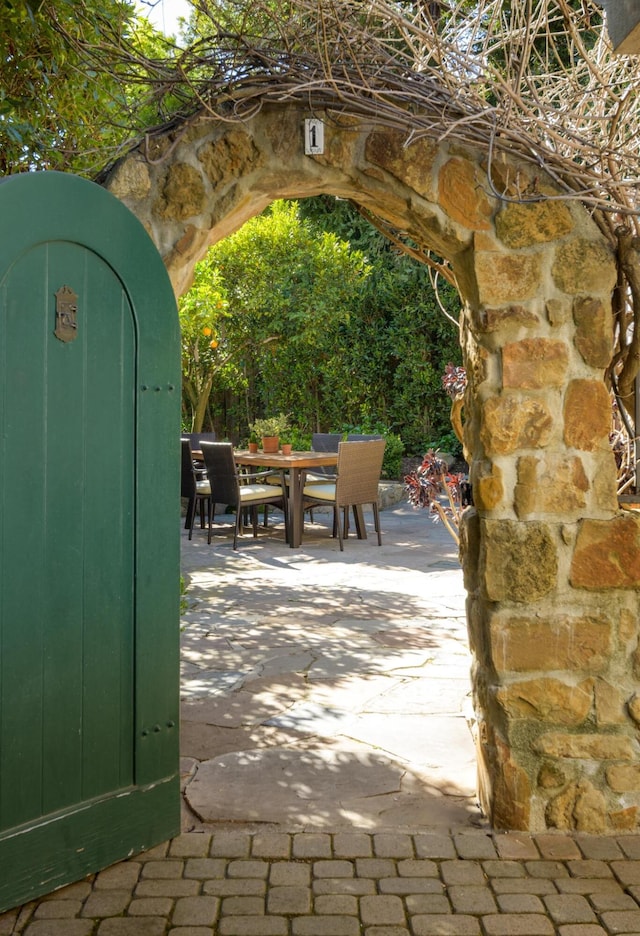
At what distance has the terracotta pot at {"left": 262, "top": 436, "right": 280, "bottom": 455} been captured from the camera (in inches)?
312

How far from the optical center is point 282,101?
2459 millimetres

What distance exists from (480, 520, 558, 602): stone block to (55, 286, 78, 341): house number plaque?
1.32 m

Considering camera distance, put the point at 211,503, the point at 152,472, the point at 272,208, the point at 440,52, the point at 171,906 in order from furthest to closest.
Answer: the point at 272,208, the point at 211,503, the point at 152,472, the point at 440,52, the point at 171,906

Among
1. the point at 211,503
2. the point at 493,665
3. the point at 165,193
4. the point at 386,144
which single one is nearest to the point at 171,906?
the point at 493,665

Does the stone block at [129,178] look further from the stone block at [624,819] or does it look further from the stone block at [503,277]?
the stone block at [624,819]

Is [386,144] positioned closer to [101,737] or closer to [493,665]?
[493,665]

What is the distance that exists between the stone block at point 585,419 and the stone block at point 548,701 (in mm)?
696

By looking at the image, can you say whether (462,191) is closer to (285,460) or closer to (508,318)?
(508,318)

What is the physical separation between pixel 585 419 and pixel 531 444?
175mm

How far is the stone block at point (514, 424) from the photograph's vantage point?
2.49 meters

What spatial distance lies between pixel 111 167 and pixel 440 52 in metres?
0.98

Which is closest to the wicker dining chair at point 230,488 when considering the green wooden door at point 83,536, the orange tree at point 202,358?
the orange tree at point 202,358

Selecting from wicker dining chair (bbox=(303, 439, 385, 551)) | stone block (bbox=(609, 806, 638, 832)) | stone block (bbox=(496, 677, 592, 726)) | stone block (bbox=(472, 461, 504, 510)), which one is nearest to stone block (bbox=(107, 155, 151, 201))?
stone block (bbox=(472, 461, 504, 510))

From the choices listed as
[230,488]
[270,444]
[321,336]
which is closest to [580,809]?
[230,488]
